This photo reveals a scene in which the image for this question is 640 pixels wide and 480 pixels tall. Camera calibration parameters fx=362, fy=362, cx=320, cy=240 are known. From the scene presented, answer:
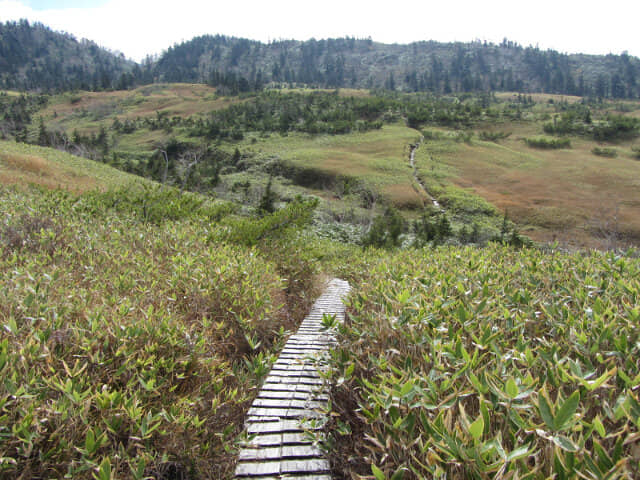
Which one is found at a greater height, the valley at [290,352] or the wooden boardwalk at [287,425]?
the valley at [290,352]

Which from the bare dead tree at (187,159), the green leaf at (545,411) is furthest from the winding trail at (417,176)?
the green leaf at (545,411)

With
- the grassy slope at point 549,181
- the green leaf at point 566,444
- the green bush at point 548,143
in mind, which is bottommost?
the grassy slope at point 549,181

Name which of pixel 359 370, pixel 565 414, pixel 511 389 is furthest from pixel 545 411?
pixel 359 370

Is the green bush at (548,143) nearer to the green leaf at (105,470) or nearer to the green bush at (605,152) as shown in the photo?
the green bush at (605,152)

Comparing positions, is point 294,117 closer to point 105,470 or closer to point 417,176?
point 417,176

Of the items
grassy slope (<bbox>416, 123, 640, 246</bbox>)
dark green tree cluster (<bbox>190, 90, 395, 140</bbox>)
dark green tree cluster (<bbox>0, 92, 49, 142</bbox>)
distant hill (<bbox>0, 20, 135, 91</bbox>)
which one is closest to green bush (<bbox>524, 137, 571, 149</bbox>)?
grassy slope (<bbox>416, 123, 640, 246</bbox>)

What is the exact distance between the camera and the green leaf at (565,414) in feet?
4.40

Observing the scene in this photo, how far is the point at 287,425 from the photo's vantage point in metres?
3.21

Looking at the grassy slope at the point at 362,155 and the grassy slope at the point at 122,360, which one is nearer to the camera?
the grassy slope at the point at 122,360

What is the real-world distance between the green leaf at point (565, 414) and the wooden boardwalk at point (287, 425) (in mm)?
1833

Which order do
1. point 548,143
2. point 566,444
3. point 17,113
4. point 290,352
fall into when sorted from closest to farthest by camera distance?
point 566,444 → point 290,352 → point 548,143 → point 17,113

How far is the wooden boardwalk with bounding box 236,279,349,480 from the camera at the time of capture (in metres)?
2.74

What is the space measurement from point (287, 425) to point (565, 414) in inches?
95.4

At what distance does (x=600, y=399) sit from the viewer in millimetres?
1948
